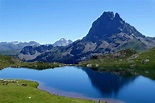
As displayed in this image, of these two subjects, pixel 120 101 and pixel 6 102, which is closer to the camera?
pixel 6 102

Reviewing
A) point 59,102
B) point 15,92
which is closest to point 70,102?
A: point 59,102

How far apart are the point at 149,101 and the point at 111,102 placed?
17959 mm

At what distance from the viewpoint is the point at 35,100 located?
2808 inches

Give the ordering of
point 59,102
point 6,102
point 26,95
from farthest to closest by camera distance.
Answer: point 26,95 < point 59,102 < point 6,102

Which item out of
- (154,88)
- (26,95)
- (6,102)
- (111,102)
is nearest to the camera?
(6,102)

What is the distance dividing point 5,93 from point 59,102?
63.5 ft

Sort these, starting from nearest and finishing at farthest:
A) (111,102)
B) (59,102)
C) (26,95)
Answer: (59,102)
(26,95)
(111,102)

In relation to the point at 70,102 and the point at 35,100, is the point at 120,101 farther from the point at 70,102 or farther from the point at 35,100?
the point at 35,100

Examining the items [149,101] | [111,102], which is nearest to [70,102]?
[111,102]

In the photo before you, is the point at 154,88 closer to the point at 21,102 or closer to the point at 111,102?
the point at 111,102

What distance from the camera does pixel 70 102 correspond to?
72375mm

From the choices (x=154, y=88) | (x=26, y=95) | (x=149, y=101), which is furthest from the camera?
(x=154, y=88)

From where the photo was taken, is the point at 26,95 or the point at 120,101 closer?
the point at 26,95

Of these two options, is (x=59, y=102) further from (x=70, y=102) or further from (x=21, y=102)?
(x=21, y=102)
